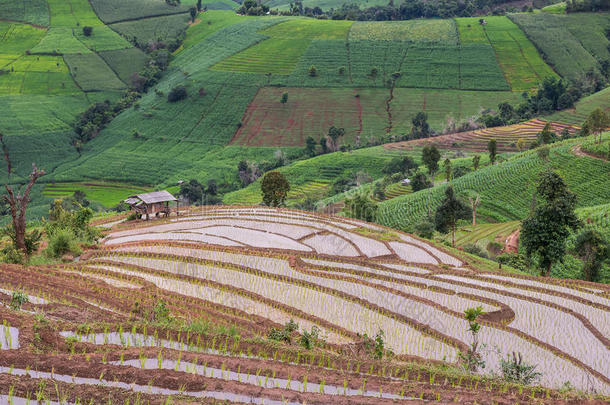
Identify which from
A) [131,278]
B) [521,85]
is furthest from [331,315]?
[521,85]

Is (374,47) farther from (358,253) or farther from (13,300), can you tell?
(13,300)

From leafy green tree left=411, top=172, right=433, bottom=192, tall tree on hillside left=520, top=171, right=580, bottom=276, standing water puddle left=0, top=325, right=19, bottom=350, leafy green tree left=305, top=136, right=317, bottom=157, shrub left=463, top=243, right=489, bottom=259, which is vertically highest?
leafy green tree left=305, top=136, right=317, bottom=157

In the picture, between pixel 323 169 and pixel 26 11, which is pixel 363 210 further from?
pixel 26 11

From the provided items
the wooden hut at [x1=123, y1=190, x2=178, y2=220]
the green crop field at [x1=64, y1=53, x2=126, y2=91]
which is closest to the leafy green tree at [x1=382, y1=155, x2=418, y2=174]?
the wooden hut at [x1=123, y1=190, x2=178, y2=220]

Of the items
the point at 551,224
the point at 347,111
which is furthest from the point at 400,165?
the point at 551,224

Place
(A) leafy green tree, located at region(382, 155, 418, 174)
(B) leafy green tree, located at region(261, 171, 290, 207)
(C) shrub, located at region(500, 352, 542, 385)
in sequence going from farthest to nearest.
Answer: (A) leafy green tree, located at region(382, 155, 418, 174)
(B) leafy green tree, located at region(261, 171, 290, 207)
(C) shrub, located at region(500, 352, 542, 385)

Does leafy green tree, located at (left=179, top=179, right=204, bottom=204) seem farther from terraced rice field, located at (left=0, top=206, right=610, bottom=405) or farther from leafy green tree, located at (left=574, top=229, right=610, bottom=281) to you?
leafy green tree, located at (left=574, top=229, right=610, bottom=281)
